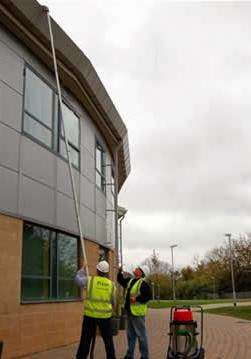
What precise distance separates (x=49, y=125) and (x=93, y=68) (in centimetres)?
250

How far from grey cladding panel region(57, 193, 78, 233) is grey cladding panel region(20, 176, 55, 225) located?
0.43 metres

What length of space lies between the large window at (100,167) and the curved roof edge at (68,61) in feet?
2.17

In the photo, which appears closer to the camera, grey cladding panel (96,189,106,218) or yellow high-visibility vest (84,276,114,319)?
yellow high-visibility vest (84,276,114,319)

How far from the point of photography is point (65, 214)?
14.4 meters

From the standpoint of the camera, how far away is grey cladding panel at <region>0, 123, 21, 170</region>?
1129cm

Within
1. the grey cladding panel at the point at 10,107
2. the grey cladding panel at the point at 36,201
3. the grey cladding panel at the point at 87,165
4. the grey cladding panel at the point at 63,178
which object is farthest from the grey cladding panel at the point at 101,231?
the grey cladding panel at the point at 10,107

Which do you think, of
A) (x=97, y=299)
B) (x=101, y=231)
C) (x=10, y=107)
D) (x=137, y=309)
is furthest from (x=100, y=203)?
(x=97, y=299)

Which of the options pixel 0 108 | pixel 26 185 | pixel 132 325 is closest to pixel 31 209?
pixel 26 185

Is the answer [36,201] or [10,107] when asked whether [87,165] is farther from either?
[10,107]

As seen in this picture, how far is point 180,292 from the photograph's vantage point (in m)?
79.6

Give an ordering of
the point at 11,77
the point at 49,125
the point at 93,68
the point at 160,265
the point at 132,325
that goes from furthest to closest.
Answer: the point at 160,265 < the point at 93,68 < the point at 49,125 < the point at 11,77 < the point at 132,325

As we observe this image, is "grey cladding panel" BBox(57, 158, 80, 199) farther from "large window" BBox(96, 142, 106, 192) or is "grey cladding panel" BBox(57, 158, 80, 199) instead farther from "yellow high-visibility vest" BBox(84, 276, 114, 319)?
"yellow high-visibility vest" BBox(84, 276, 114, 319)

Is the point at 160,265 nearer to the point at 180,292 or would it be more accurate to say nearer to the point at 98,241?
the point at 180,292

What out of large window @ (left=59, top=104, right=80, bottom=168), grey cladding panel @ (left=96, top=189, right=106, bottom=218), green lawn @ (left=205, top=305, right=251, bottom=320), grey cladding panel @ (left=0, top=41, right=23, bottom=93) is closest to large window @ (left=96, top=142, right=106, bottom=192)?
grey cladding panel @ (left=96, top=189, right=106, bottom=218)
